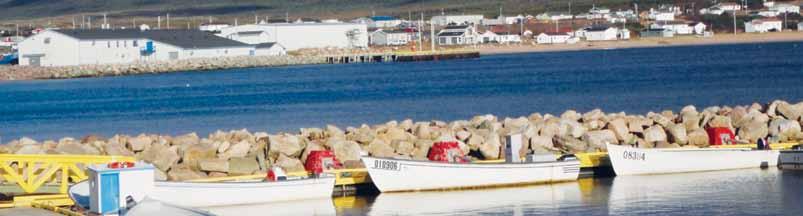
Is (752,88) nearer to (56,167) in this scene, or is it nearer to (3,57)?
(56,167)

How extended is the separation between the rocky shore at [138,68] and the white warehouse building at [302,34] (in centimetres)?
539

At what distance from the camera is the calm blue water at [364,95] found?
4384cm

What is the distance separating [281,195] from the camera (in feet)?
67.5

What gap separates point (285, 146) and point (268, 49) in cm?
8027

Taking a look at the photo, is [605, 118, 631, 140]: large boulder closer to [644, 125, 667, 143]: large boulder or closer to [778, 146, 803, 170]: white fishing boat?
[644, 125, 667, 143]: large boulder

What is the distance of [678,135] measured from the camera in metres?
25.3

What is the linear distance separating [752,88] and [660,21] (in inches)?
4111

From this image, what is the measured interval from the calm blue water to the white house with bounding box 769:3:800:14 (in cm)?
7570

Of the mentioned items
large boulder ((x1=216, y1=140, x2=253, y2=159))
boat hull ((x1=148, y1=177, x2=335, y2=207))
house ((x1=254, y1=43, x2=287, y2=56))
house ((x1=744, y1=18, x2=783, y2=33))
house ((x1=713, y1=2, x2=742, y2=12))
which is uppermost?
house ((x1=713, y1=2, x2=742, y2=12))

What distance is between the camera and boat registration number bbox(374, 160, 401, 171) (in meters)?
21.3

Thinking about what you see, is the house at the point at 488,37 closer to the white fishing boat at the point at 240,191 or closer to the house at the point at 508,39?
the house at the point at 508,39

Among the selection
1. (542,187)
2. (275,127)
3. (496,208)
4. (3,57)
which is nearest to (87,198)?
(496,208)

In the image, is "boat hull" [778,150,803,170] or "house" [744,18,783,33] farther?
"house" [744,18,783,33]

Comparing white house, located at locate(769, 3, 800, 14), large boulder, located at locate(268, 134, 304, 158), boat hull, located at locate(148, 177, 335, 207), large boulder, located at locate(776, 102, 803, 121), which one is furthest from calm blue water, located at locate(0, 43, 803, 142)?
white house, located at locate(769, 3, 800, 14)
